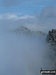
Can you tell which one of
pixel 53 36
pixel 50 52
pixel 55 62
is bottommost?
pixel 55 62

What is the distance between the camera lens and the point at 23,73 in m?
17.0

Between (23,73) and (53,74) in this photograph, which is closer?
(53,74)

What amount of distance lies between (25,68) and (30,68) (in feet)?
1.80

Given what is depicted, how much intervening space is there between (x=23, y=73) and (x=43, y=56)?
7.50ft

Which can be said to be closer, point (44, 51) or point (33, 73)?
point (33, 73)

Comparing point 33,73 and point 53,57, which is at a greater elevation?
point 53,57

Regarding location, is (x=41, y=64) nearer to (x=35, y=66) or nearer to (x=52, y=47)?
(x=35, y=66)

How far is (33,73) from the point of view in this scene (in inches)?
632

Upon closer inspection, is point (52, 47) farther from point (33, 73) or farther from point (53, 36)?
point (33, 73)

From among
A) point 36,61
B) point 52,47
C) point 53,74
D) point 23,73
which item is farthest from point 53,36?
point 53,74

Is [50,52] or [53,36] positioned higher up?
[53,36]

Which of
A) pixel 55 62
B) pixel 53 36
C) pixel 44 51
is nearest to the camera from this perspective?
pixel 55 62

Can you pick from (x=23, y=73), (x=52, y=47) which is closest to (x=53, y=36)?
(x=52, y=47)

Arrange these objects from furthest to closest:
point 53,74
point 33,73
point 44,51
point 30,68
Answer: point 44,51 → point 30,68 → point 33,73 → point 53,74
